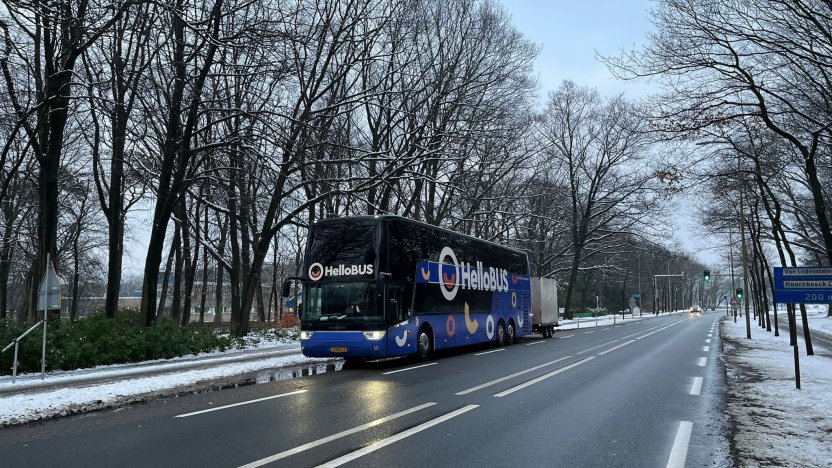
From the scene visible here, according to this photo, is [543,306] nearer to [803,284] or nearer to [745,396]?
[803,284]

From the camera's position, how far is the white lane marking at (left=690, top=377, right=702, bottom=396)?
11766 millimetres

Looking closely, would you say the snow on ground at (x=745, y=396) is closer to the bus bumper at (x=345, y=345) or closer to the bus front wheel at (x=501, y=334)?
the bus bumper at (x=345, y=345)

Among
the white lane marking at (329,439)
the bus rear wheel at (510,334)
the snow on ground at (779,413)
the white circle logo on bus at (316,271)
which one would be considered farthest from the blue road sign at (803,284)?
the bus rear wheel at (510,334)

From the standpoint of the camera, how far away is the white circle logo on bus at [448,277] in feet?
65.2

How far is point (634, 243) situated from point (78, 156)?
43.1m

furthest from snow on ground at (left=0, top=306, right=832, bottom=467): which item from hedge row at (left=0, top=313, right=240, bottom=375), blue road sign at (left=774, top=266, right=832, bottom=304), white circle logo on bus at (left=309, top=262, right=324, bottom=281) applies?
white circle logo on bus at (left=309, top=262, right=324, bottom=281)

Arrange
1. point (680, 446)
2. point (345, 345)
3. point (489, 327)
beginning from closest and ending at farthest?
point (680, 446) < point (345, 345) < point (489, 327)

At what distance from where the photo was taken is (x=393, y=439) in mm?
7590

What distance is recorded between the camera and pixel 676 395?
1139cm

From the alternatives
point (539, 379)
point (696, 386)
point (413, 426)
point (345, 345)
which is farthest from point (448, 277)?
point (413, 426)

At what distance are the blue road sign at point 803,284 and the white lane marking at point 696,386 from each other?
2307 millimetres

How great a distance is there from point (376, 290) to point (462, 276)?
5.43 m

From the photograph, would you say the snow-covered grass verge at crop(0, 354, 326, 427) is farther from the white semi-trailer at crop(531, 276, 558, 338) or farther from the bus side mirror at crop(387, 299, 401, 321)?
the white semi-trailer at crop(531, 276, 558, 338)

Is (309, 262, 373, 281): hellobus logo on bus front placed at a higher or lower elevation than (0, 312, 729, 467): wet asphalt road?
higher
